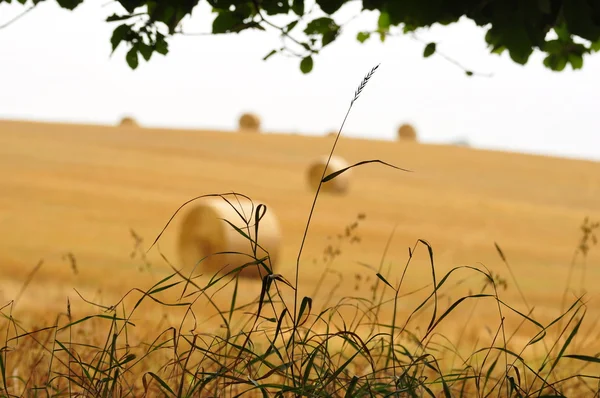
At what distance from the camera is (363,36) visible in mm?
6238

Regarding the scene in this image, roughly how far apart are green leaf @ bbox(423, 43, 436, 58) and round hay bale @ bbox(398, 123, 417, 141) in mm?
40519

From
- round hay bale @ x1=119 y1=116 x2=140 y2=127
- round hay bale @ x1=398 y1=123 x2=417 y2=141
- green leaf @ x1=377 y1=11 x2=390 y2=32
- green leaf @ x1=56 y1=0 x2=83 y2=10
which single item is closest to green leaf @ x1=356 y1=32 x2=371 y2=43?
green leaf @ x1=377 y1=11 x2=390 y2=32

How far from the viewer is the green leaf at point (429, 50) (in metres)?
5.59

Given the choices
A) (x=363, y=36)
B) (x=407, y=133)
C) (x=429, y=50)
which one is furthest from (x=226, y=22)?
(x=407, y=133)

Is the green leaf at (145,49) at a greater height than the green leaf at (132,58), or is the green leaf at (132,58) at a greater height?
the green leaf at (145,49)

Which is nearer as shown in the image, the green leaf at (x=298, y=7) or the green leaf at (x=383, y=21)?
the green leaf at (x=298, y=7)

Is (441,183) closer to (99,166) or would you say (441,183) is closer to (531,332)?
(99,166)

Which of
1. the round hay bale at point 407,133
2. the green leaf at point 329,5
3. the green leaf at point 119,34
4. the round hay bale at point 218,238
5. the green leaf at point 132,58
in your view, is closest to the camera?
the green leaf at point 329,5

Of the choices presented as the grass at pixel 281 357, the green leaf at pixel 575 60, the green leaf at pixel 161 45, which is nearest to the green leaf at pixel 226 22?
the green leaf at pixel 161 45

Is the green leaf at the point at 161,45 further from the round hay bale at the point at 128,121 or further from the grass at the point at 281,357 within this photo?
the round hay bale at the point at 128,121

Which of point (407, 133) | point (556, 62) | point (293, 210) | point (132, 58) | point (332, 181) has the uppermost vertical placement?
point (556, 62)

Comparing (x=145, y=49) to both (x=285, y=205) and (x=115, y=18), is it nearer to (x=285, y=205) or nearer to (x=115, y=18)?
(x=115, y=18)

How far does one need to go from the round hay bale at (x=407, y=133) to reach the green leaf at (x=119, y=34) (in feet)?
136

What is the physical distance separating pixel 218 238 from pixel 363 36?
7783mm
